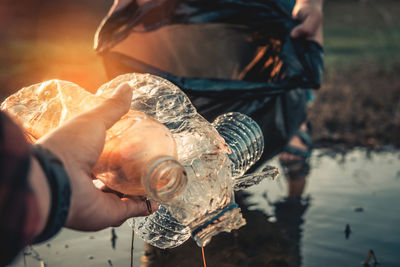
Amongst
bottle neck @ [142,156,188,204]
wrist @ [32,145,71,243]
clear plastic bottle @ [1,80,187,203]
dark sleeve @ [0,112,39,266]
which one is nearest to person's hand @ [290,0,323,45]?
clear plastic bottle @ [1,80,187,203]

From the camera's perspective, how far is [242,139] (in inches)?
66.0

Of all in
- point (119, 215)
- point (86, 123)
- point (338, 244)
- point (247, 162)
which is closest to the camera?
point (86, 123)

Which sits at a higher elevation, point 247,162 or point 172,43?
point 172,43

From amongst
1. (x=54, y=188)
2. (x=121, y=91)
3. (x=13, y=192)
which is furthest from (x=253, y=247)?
(x=13, y=192)

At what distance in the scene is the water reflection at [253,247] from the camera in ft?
7.11

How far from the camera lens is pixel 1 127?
2.42 feet

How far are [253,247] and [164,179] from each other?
1363 millimetres

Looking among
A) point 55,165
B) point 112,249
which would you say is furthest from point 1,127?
point 112,249

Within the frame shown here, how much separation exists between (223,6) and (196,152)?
149 cm

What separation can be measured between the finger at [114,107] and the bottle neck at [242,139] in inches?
23.3

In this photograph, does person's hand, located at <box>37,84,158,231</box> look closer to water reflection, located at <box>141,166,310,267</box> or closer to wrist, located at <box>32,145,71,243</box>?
wrist, located at <box>32,145,71,243</box>

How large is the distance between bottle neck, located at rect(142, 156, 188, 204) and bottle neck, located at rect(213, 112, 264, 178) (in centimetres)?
53

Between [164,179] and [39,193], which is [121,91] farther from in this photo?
[39,193]

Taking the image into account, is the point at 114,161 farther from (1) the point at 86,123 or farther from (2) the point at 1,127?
(2) the point at 1,127
